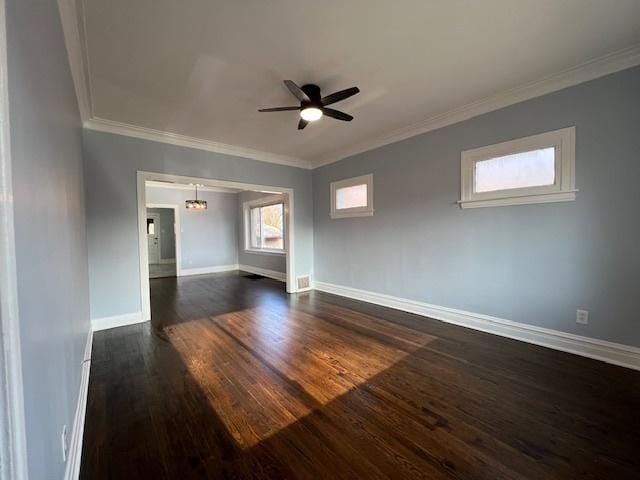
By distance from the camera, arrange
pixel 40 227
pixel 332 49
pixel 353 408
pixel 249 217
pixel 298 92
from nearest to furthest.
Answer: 1. pixel 40 227
2. pixel 353 408
3. pixel 332 49
4. pixel 298 92
5. pixel 249 217

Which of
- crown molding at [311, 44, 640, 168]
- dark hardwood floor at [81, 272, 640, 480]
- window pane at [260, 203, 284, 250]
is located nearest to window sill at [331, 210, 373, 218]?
crown molding at [311, 44, 640, 168]

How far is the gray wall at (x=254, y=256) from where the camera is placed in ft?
22.6

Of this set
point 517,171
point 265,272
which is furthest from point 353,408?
point 265,272

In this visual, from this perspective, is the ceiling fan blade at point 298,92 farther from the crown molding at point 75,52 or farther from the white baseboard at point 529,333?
the white baseboard at point 529,333

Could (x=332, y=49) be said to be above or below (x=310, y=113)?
above

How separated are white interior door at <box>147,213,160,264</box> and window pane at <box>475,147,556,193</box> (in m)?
11.1

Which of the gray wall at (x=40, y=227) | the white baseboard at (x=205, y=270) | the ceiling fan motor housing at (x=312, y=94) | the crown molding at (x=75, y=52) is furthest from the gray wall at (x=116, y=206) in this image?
the white baseboard at (x=205, y=270)

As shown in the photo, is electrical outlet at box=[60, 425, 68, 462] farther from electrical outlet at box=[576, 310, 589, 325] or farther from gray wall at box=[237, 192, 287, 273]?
gray wall at box=[237, 192, 287, 273]

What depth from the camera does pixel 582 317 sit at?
258 centimetres

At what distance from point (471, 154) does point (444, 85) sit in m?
0.92

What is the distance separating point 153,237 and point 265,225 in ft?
18.8

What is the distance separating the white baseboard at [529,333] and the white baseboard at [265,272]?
9.88 ft

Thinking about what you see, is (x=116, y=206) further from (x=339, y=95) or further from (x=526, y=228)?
(x=526, y=228)

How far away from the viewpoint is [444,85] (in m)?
2.78
